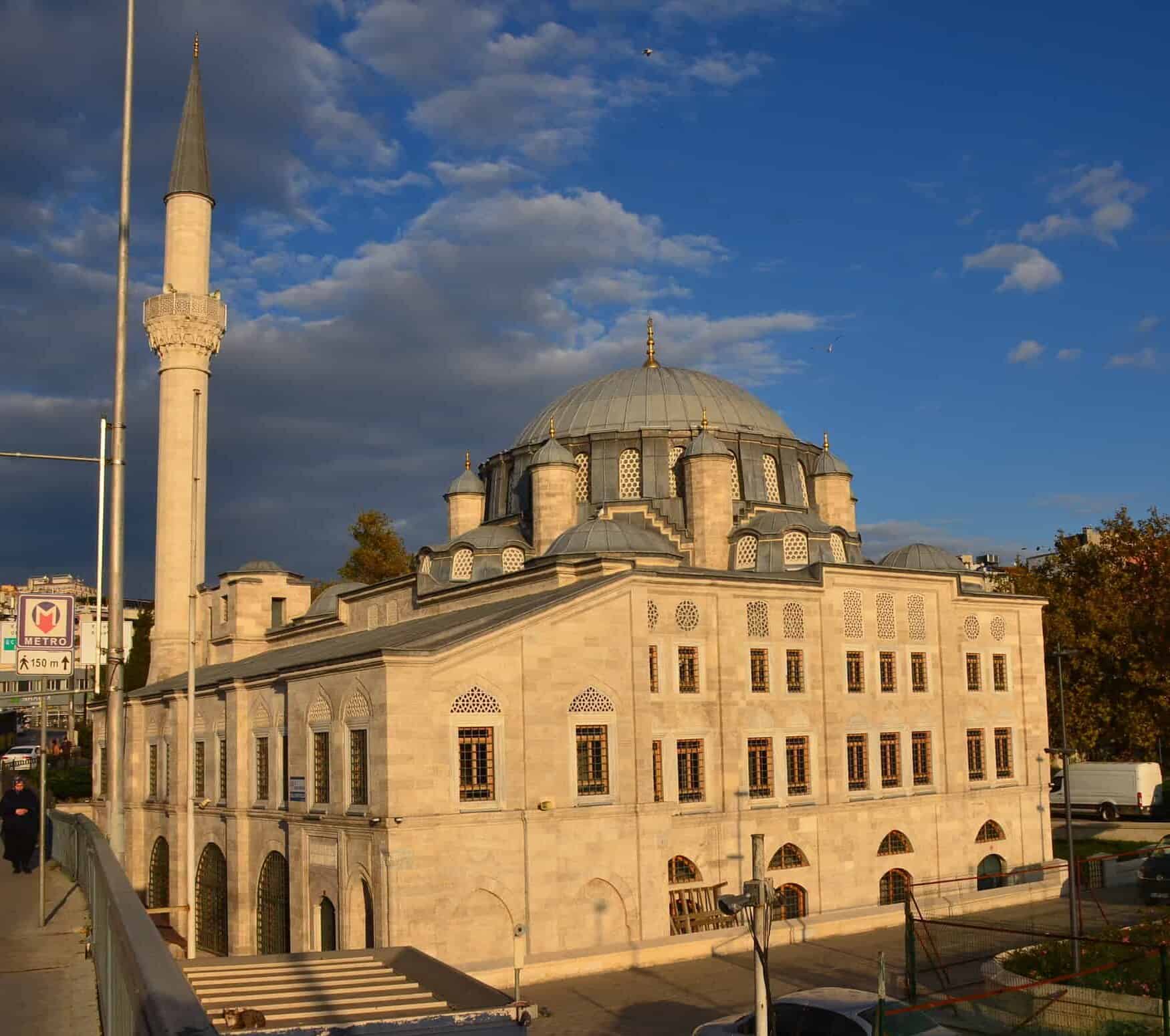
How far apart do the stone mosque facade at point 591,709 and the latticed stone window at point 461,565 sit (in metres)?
0.10

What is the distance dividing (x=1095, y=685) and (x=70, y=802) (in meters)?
41.9

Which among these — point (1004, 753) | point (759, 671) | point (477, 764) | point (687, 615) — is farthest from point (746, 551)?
point (477, 764)

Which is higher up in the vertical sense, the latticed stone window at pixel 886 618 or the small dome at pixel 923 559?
the small dome at pixel 923 559

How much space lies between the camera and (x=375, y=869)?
1011 inches

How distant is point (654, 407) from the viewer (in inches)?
1796

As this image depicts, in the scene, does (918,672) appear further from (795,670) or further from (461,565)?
(461,565)

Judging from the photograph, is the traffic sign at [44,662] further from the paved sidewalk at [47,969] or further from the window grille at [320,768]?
the window grille at [320,768]

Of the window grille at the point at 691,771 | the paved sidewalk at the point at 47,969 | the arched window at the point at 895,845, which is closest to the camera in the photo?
the paved sidewalk at the point at 47,969

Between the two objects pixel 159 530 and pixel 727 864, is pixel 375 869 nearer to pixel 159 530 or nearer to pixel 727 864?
pixel 727 864

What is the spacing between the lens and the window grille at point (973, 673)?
38.3 meters

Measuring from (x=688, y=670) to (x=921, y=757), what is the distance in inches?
362

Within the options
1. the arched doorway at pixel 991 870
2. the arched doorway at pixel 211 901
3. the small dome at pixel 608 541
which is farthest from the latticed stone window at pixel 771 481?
the arched doorway at pixel 211 901

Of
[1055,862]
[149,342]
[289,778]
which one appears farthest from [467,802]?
[149,342]

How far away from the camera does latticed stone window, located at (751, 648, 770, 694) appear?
3275 centimetres
